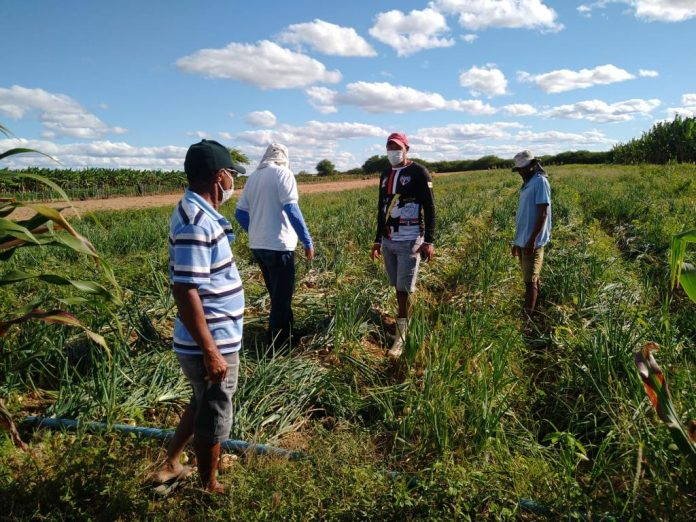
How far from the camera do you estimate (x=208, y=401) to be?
76.8 inches

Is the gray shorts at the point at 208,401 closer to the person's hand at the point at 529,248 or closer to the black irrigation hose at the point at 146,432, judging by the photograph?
the black irrigation hose at the point at 146,432

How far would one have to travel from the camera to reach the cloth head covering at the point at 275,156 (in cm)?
352

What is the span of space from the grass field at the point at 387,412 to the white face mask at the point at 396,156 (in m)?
1.24

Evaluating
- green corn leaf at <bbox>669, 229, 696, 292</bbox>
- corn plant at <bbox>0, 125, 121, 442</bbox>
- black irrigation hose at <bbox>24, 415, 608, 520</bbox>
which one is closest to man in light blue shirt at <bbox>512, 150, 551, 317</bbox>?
green corn leaf at <bbox>669, 229, 696, 292</bbox>

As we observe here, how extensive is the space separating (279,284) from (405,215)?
116 centimetres

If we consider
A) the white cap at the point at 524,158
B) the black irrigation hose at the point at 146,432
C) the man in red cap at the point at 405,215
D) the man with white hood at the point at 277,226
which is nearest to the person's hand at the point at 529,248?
the white cap at the point at 524,158

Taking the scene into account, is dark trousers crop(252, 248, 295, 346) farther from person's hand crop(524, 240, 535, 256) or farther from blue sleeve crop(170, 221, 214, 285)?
person's hand crop(524, 240, 535, 256)

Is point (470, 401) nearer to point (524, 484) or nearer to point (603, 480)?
point (524, 484)

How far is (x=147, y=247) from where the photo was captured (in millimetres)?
6844

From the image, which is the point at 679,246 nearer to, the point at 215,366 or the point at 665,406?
the point at 665,406

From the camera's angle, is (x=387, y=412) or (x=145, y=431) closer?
(x=145, y=431)

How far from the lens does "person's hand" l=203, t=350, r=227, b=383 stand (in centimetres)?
183

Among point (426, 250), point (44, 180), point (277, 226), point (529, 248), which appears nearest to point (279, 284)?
point (277, 226)

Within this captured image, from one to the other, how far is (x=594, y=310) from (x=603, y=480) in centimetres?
223
